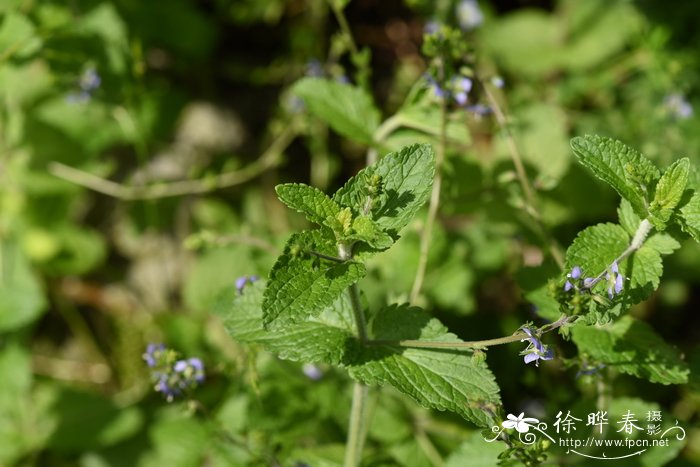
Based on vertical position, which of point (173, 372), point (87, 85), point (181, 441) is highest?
point (87, 85)

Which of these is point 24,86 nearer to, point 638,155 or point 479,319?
point 479,319

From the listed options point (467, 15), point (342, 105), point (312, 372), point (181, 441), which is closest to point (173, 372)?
point (312, 372)

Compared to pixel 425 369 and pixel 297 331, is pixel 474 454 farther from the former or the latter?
pixel 297 331

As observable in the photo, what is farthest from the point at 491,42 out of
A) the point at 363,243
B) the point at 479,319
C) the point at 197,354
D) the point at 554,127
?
the point at 363,243

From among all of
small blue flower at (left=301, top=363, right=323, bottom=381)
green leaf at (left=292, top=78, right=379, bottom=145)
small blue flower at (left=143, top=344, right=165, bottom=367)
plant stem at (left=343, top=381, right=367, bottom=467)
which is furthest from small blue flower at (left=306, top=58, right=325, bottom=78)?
plant stem at (left=343, top=381, right=367, bottom=467)

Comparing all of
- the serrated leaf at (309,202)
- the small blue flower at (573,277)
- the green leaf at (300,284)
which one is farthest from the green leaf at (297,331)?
the small blue flower at (573,277)
